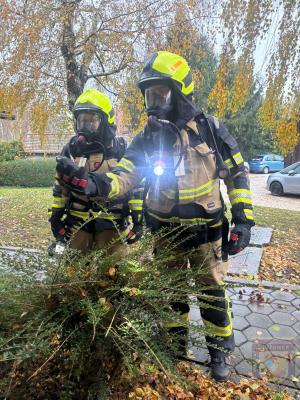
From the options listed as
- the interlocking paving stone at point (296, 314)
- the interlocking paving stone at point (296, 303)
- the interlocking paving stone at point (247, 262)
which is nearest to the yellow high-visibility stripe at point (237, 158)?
the interlocking paving stone at point (296, 314)

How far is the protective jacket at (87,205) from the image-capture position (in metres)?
2.53

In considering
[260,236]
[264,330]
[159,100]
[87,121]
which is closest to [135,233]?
[87,121]

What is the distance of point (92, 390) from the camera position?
139 centimetres

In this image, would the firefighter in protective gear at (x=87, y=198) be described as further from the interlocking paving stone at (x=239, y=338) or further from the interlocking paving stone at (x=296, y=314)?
the interlocking paving stone at (x=296, y=314)

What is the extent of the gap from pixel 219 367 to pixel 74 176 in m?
1.61

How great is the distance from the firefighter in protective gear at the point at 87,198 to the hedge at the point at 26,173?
41.7 feet

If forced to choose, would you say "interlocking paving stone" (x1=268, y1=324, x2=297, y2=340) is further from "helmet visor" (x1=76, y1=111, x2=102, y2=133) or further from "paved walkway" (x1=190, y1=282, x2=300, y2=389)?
"helmet visor" (x1=76, y1=111, x2=102, y2=133)

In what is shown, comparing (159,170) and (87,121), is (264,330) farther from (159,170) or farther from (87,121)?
(87,121)

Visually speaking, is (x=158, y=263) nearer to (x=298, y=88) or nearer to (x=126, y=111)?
(x=298, y=88)

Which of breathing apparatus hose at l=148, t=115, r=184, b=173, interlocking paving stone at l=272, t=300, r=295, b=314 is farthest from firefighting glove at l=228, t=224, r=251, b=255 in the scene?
interlocking paving stone at l=272, t=300, r=295, b=314

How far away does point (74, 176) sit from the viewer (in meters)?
1.92

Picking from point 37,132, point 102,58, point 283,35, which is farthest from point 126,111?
point 283,35

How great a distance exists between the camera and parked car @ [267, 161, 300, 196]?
12836 mm

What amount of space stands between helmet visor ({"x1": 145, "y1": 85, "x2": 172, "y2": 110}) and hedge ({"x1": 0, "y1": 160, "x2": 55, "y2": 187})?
13392 millimetres
